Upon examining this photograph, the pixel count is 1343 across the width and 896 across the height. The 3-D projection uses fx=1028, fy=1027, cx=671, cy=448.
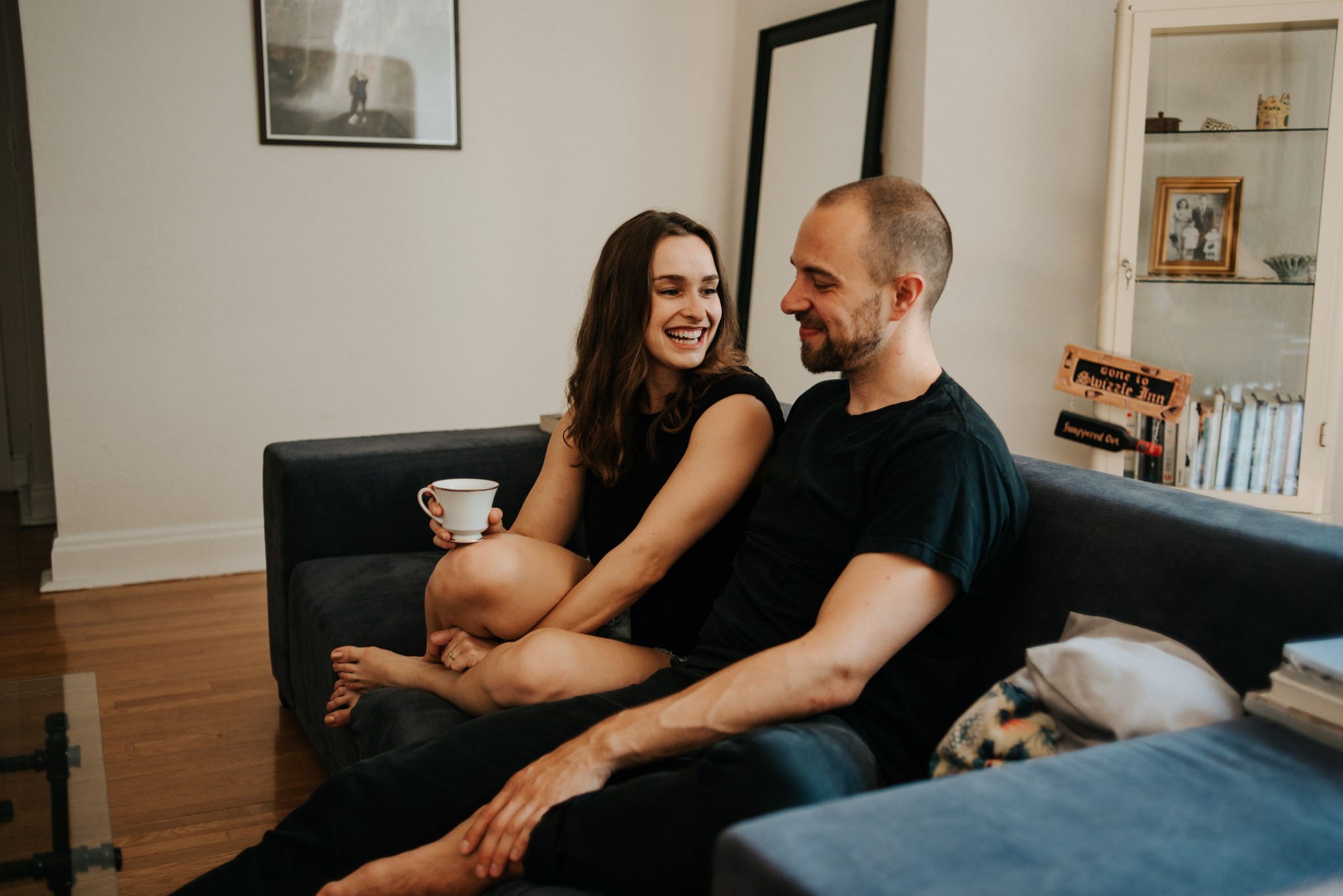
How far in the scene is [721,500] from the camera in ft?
5.14

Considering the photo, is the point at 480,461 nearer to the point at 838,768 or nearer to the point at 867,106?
the point at 838,768

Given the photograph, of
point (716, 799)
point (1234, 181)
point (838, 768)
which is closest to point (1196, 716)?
point (838, 768)

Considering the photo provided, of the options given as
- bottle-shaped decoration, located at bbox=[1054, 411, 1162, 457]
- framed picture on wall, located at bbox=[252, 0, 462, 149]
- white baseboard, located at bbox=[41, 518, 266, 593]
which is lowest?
white baseboard, located at bbox=[41, 518, 266, 593]

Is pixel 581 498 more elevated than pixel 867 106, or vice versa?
pixel 867 106

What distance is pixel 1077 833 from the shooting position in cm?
75

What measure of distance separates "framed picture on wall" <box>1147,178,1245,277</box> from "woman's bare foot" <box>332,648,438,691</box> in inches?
82.3

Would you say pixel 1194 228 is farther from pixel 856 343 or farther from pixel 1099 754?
pixel 1099 754

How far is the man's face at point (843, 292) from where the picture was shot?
1379mm

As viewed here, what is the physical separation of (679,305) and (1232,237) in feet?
5.74

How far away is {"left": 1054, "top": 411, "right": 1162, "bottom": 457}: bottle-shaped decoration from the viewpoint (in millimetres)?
2580

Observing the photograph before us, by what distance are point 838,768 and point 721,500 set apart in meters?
0.58

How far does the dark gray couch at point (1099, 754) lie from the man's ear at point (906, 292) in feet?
0.98

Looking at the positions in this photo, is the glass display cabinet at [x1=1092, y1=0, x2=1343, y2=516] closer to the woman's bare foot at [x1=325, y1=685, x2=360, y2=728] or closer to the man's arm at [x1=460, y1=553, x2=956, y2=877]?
the man's arm at [x1=460, y1=553, x2=956, y2=877]

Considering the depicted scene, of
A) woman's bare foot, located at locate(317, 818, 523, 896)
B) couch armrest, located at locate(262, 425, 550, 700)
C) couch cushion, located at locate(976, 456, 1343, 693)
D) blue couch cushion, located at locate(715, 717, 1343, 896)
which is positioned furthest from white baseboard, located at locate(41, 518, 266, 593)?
blue couch cushion, located at locate(715, 717, 1343, 896)
